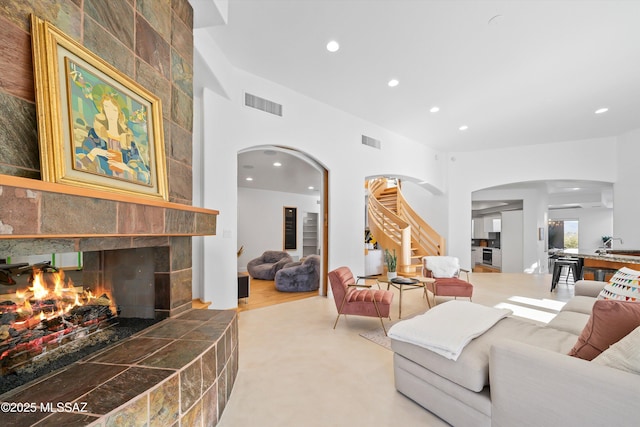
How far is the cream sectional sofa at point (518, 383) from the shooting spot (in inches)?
48.4

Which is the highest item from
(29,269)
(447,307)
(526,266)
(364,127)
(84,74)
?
(364,127)

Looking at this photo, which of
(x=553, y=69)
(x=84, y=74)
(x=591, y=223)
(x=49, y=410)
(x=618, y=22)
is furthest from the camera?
(x=591, y=223)

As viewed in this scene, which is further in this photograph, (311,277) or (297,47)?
(311,277)

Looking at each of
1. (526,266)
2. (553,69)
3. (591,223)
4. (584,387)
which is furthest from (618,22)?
(591,223)

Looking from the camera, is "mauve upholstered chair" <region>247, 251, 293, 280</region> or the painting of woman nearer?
the painting of woman

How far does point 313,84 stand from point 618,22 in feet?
12.1

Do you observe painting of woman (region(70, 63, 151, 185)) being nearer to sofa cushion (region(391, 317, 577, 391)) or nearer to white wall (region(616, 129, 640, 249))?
sofa cushion (region(391, 317, 577, 391))

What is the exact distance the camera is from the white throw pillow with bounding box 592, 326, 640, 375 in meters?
1.23

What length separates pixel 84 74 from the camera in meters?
1.42

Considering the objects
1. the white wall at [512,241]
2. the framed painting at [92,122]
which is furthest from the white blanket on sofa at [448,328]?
the white wall at [512,241]

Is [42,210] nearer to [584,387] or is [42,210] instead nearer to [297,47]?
[584,387]

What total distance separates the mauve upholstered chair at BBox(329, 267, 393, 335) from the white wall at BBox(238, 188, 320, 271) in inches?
241

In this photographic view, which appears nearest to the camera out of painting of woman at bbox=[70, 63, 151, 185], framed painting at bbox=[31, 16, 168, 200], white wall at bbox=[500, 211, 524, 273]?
framed painting at bbox=[31, 16, 168, 200]

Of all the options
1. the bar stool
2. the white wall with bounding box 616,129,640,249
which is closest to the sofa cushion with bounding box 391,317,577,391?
the bar stool
